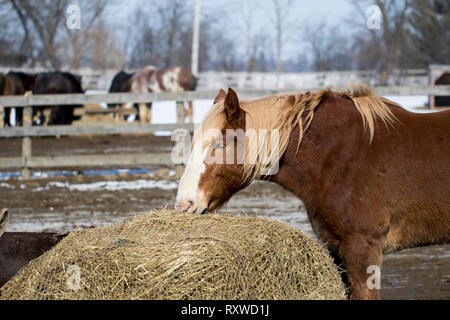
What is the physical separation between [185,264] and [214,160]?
30.7 inches

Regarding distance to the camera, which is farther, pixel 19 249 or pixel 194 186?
pixel 19 249

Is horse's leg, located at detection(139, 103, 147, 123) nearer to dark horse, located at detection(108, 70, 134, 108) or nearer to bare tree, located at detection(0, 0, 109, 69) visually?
dark horse, located at detection(108, 70, 134, 108)

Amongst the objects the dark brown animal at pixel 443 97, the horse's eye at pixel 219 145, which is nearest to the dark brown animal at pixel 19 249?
the horse's eye at pixel 219 145

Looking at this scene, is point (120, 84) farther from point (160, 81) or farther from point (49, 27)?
point (49, 27)

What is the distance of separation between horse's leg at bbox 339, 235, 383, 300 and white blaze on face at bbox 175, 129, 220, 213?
959 mm

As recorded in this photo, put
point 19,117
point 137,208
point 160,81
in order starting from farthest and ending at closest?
point 160,81, point 19,117, point 137,208

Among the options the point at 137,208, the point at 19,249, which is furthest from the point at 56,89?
the point at 19,249

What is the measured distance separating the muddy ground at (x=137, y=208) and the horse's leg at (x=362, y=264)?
138 cm

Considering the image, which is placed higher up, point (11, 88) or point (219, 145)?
point (11, 88)

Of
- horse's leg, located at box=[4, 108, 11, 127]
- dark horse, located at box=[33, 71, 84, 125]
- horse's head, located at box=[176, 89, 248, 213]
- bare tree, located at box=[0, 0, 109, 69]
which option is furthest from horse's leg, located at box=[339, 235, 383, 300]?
bare tree, located at box=[0, 0, 109, 69]

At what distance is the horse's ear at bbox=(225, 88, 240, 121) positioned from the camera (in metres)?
3.48

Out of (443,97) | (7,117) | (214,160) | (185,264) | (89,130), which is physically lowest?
(7,117)

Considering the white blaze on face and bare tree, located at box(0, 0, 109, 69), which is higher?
bare tree, located at box(0, 0, 109, 69)

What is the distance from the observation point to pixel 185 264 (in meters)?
3.02
